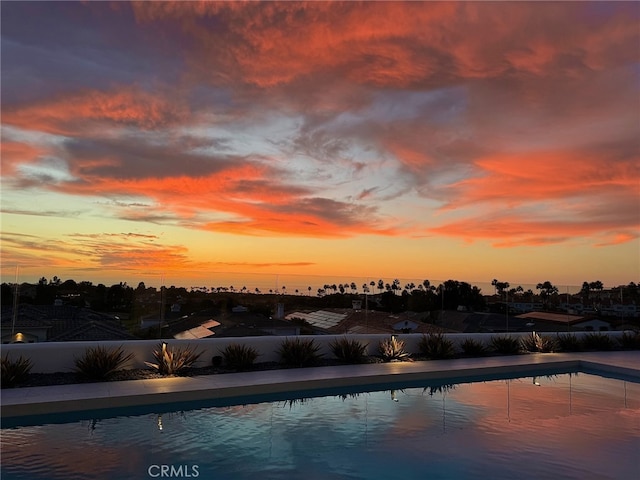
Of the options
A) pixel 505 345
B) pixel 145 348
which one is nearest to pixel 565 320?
pixel 505 345

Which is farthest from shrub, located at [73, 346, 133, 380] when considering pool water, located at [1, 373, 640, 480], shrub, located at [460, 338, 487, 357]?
shrub, located at [460, 338, 487, 357]

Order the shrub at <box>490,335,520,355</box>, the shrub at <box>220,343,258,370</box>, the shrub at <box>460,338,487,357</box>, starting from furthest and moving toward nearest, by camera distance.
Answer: the shrub at <box>490,335,520,355</box>
the shrub at <box>460,338,487,357</box>
the shrub at <box>220,343,258,370</box>

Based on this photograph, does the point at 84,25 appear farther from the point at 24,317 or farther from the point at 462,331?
the point at 462,331

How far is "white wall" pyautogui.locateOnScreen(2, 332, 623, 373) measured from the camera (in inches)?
307

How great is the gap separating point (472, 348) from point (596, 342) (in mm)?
4509

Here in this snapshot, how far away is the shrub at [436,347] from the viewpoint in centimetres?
1081

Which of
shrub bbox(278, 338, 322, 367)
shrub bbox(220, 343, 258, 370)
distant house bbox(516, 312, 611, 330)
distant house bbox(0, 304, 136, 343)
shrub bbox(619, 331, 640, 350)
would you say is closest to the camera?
distant house bbox(0, 304, 136, 343)

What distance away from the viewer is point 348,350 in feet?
32.6

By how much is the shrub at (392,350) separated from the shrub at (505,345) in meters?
2.74

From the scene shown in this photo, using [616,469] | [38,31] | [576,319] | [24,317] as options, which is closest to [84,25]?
[38,31]

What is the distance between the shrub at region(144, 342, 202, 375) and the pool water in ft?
5.43

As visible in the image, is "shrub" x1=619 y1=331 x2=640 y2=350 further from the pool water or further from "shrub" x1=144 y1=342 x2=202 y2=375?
"shrub" x1=144 y1=342 x2=202 y2=375

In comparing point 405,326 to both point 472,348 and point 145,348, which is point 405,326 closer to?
point 472,348

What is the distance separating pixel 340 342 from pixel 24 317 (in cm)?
599
